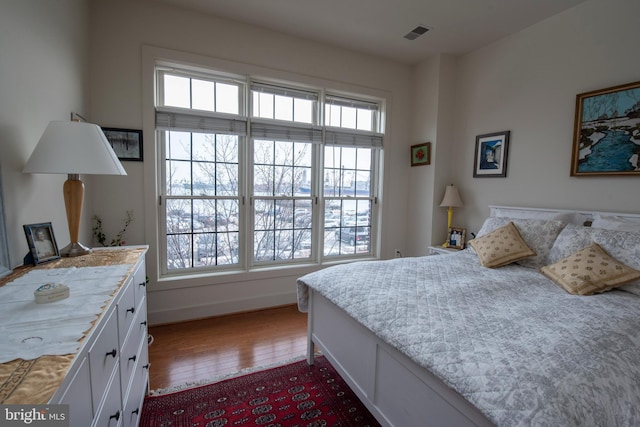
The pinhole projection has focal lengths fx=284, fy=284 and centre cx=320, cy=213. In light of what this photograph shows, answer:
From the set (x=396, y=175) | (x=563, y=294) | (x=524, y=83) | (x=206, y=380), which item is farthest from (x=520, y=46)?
(x=206, y=380)

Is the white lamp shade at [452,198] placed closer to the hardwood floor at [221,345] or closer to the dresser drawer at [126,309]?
the hardwood floor at [221,345]

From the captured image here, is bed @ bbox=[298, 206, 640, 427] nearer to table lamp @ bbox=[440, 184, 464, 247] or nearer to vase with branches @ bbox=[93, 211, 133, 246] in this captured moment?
table lamp @ bbox=[440, 184, 464, 247]

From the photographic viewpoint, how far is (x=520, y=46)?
285 centimetres

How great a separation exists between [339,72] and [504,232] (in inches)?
95.5

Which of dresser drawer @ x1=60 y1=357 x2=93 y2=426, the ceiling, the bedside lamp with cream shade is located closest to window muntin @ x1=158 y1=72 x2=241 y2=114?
the ceiling

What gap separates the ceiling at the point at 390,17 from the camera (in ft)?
8.18

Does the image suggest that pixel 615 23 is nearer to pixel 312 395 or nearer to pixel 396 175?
pixel 396 175

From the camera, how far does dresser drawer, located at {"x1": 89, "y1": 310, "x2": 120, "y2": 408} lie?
0.83 meters

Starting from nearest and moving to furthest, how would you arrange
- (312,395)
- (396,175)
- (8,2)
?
(8,2), (312,395), (396,175)

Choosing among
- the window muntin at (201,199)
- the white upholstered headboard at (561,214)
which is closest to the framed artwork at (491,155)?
the white upholstered headboard at (561,214)

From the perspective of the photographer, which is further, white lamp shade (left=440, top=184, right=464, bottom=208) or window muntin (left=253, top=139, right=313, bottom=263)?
white lamp shade (left=440, top=184, right=464, bottom=208)

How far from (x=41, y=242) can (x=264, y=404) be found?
4.98 feet

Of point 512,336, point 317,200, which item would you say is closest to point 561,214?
point 512,336

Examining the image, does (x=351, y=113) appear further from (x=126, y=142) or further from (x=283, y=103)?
(x=126, y=142)
